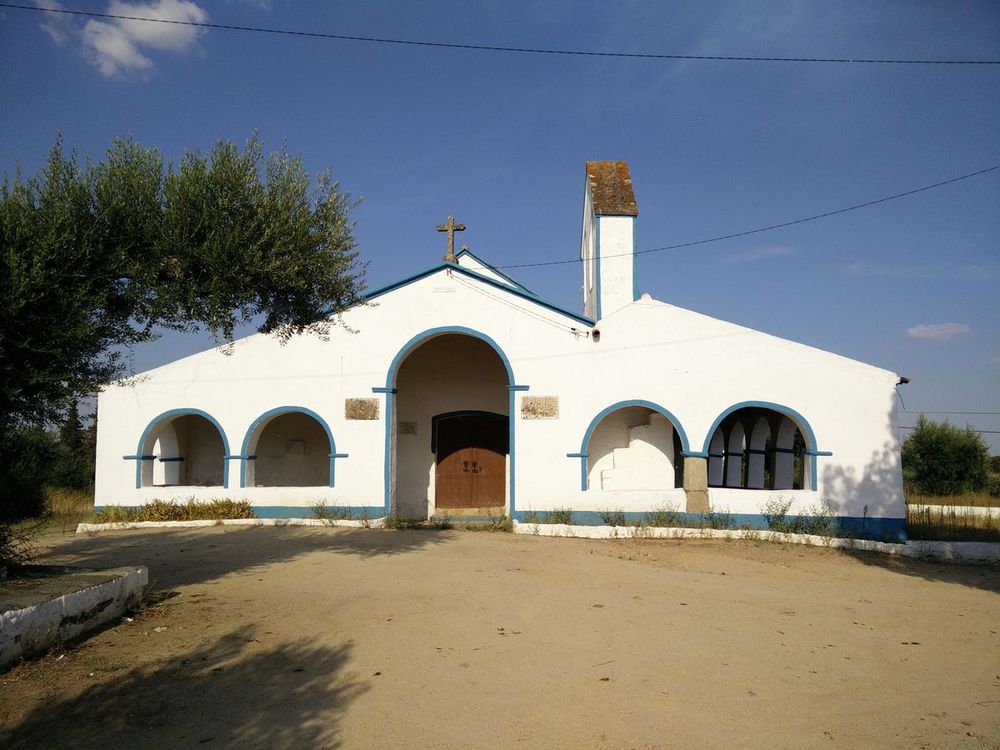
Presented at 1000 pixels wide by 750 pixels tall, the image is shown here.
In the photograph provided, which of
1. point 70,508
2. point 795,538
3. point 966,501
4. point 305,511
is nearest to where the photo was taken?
point 795,538

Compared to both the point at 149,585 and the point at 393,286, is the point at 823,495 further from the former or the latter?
the point at 149,585

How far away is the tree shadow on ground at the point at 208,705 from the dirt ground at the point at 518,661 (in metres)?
0.02

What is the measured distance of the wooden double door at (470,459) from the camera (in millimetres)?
16297

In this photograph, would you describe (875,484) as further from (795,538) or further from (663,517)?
(663,517)

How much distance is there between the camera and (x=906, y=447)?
74.8 ft

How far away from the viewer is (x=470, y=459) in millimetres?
16469

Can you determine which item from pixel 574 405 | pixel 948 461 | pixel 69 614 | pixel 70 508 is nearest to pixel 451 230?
pixel 574 405

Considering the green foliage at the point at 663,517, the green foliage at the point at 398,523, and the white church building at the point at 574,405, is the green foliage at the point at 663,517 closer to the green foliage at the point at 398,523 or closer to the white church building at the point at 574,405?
the white church building at the point at 574,405

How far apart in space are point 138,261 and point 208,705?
3.78 meters

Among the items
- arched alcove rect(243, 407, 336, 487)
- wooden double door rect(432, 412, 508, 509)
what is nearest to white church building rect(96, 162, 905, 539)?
wooden double door rect(432, 412, 508, 509)

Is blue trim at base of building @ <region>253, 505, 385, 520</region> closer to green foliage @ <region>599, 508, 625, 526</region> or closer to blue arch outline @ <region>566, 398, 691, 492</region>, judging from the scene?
blue arch outline @ <region>566, 398, 691, 492</region>

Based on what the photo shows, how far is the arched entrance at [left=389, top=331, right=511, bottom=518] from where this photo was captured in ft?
53.3

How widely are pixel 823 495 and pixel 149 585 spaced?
34.3 feet

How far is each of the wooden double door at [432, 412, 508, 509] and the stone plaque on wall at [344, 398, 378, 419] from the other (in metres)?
2.64
